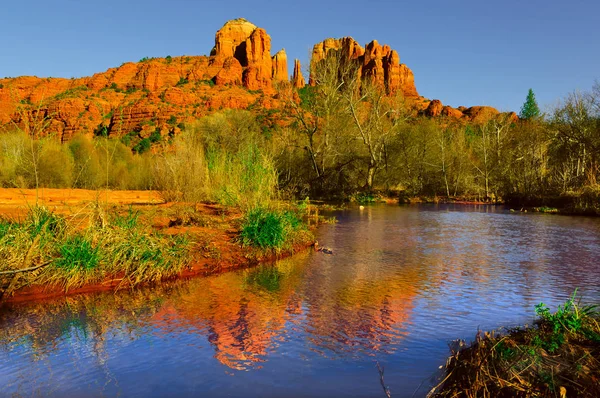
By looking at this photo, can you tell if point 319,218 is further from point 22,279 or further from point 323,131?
point 323,131

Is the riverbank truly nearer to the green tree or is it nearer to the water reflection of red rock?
the water reflection of red rock

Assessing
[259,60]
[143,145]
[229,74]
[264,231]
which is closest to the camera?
[264,231]

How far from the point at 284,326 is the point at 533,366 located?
10.5ft

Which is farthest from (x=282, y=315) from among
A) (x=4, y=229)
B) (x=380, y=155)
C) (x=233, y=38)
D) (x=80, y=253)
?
(x=233, y=38)

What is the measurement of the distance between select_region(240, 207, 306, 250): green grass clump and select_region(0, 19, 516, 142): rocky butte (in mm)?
58017

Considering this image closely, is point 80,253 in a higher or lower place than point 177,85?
lower

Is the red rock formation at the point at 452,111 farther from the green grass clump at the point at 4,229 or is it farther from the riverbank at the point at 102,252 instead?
the green grass clump at the point at 4,229

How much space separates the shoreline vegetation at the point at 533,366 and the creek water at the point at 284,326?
2.02 feet

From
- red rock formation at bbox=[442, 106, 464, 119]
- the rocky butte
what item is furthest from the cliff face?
red rock formation at bbox=[442, 106, 464, 119]

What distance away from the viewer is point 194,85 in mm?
107250

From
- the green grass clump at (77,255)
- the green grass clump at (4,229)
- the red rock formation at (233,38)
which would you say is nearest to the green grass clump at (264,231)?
the green grass clump at (77,255)

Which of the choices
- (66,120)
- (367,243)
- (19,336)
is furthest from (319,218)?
(66,120)

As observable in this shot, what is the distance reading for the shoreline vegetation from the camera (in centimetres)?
351

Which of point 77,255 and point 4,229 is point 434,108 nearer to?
point 77,255
